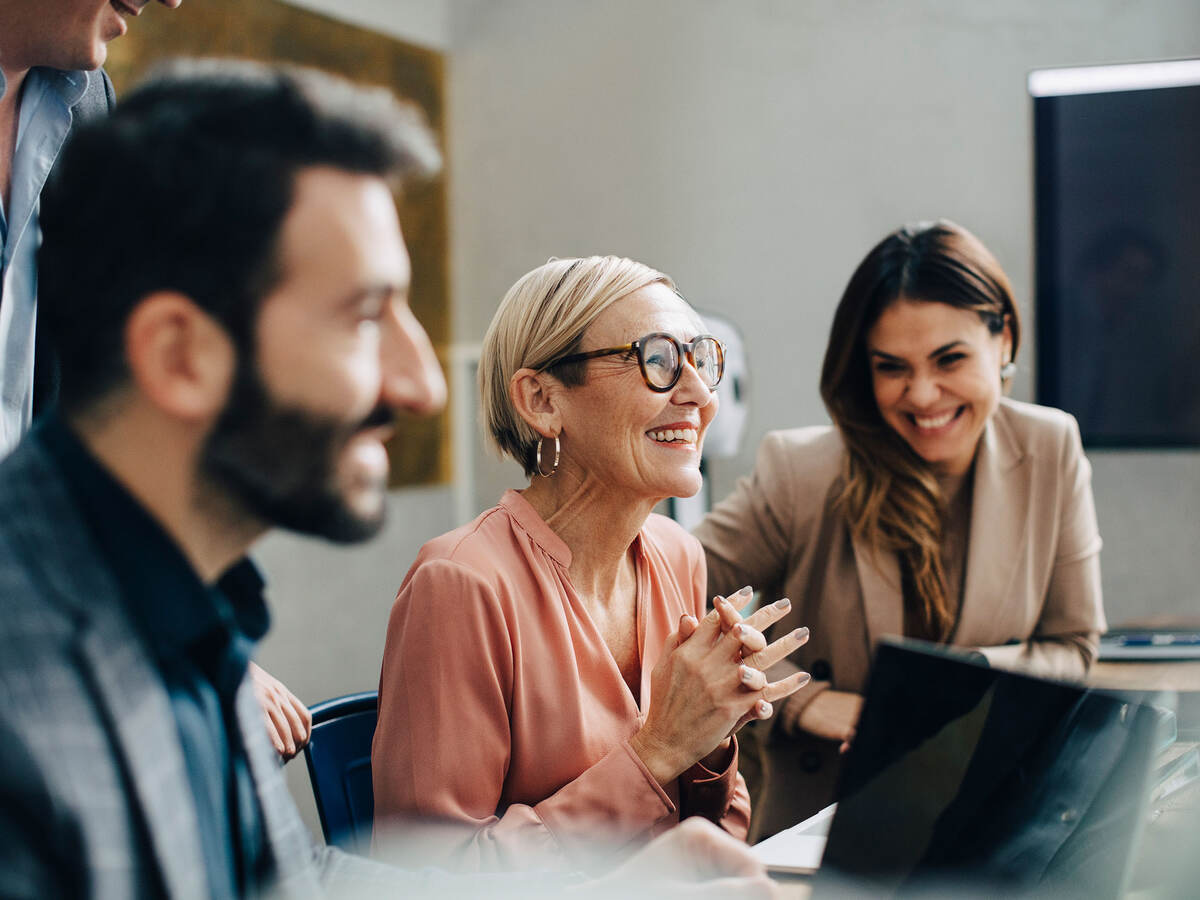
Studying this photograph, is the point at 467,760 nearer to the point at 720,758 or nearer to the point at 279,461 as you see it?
the point at 720,758

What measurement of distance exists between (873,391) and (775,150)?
6.85 ft

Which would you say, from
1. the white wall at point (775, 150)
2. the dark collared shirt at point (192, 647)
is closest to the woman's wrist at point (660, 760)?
the dark collared shirt at point (192, 647)

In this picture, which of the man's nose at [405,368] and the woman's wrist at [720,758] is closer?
the man's nose at [405,368]

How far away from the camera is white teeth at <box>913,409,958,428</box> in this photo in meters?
2.19

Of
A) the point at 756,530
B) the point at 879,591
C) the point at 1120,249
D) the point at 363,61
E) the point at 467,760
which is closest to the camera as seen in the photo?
the point at 467,760

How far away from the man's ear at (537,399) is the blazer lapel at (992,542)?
1.02 m

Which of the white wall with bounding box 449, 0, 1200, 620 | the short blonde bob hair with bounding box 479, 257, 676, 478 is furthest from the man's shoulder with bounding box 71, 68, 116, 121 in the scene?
the white wall with bounding box 449, 0, 1200, 620

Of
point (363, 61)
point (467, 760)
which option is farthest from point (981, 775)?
point (363, 61)

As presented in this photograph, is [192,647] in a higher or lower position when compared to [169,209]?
lower

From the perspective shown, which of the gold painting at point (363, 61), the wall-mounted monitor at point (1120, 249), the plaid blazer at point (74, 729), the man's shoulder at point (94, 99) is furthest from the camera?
the gold painting at point (363, 61)

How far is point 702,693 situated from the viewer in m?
1.37

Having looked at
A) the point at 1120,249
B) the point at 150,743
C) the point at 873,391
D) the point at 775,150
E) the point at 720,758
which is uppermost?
the point at 775,150

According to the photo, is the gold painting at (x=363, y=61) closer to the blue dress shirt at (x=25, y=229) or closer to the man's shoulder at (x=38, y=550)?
the blue dress shirt at (x=25, y=229)

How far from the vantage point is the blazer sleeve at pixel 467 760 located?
1.28 metres
